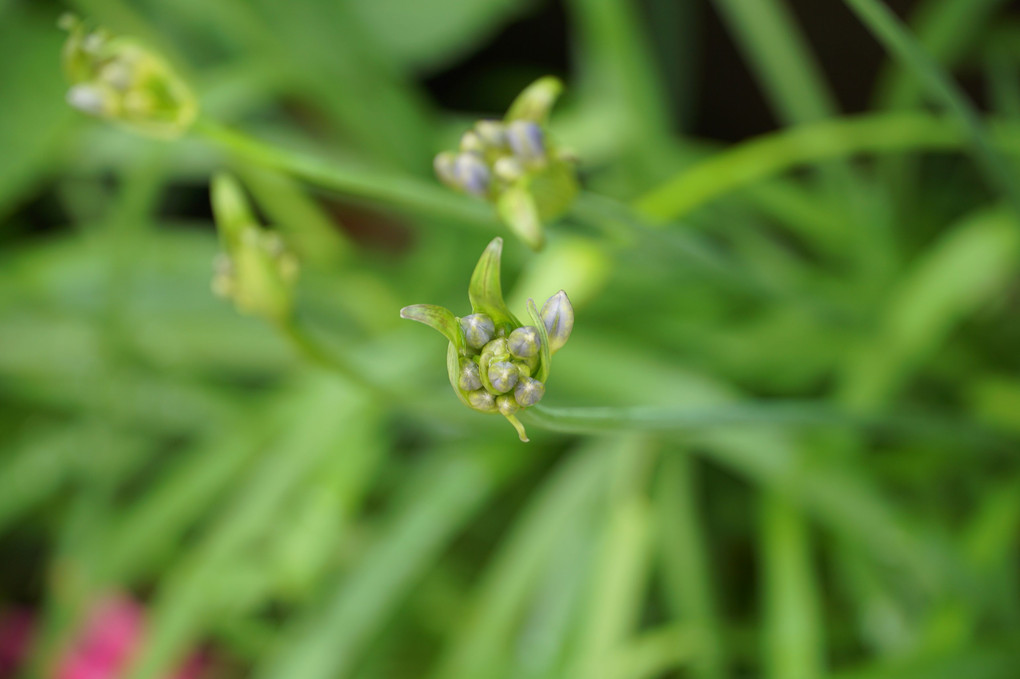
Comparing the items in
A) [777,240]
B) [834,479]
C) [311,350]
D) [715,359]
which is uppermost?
[777,240]

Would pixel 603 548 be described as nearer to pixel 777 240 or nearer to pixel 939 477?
pixel 939 477

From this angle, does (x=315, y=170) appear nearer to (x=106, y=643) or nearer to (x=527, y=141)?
(x=527, y=141)

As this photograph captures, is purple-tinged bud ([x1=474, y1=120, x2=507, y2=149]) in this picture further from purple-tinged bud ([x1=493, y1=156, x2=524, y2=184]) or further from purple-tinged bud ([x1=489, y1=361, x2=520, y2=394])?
purple-tinged bud ([x1=489, y1=361, x2=520, y2=394])

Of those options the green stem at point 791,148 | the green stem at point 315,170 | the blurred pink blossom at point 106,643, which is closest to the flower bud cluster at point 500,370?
the green stem at point 315,170

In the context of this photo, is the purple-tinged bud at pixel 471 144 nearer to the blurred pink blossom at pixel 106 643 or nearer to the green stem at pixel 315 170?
the green stem at pixel 315 170

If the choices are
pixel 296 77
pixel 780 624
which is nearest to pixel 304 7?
pixel 296 77

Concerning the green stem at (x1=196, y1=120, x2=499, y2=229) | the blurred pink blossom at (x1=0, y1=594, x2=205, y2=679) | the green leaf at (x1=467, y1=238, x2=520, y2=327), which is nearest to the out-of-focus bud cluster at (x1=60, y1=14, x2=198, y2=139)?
the green stem at (x1=196, y1=120, x2=499, y2=229)

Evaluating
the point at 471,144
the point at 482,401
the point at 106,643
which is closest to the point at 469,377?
the point at 482,401
